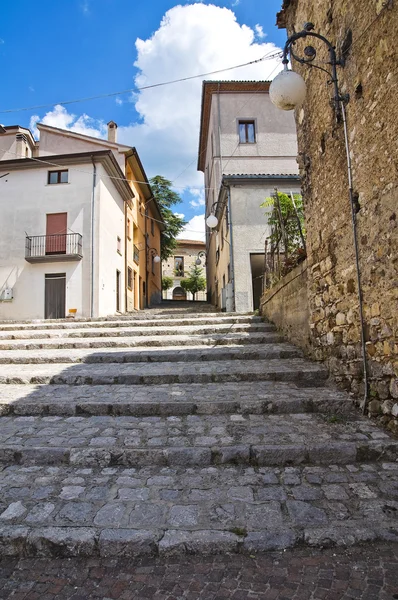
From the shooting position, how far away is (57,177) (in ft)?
53.4

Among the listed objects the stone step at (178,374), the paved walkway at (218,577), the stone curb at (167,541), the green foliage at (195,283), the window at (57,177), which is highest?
the window at (57,177)

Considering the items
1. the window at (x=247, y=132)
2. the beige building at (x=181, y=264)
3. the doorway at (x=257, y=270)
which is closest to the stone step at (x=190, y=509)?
the doorway at (x=257, y=270)

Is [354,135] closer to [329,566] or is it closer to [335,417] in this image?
[335,417]

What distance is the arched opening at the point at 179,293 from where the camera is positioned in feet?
Answer: 131

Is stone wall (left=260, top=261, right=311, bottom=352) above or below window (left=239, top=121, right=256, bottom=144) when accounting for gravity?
below

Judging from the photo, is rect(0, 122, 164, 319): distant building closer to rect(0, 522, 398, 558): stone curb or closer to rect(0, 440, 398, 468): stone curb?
rect(0, 440, 398, 468): stone curb

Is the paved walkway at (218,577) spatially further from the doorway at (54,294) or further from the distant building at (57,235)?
the doorway at (54,294)

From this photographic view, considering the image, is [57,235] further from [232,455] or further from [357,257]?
[232,455]

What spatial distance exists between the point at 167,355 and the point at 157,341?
1.06 m

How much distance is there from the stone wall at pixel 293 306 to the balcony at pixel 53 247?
9837 mm

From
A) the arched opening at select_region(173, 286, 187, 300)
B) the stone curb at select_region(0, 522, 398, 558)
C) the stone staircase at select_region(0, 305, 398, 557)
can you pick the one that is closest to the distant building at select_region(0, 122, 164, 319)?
the stone staircase at select_region(0, 305, 398, 557)

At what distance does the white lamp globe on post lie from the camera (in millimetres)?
3857

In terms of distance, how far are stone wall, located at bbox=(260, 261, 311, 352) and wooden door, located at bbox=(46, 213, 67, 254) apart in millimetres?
10514

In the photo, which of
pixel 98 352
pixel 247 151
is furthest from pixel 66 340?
pixel 247 151
